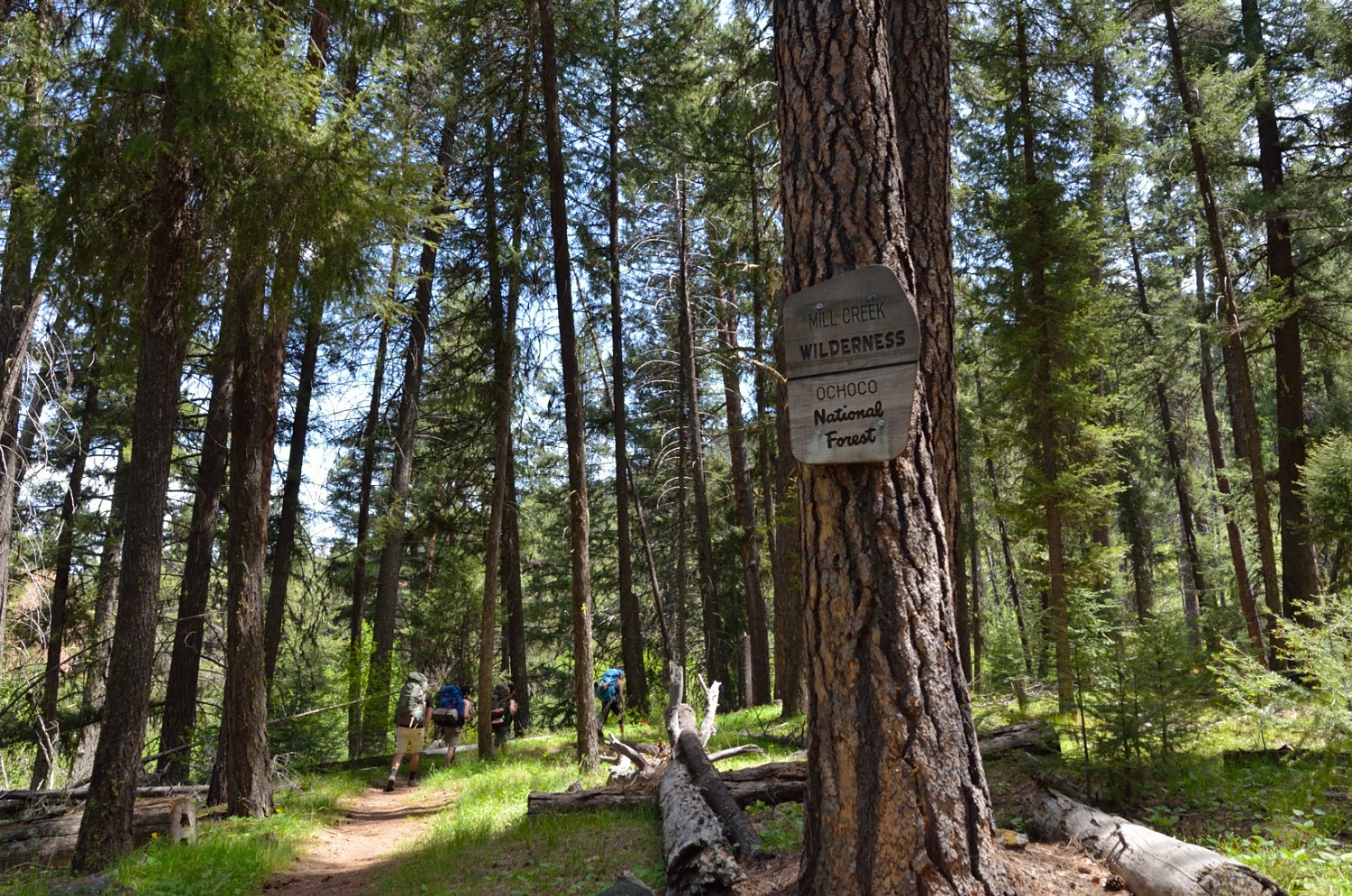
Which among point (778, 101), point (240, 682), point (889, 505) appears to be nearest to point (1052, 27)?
point (778, 101)

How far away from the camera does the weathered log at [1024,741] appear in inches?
246

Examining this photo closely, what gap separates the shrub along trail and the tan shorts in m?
0.57

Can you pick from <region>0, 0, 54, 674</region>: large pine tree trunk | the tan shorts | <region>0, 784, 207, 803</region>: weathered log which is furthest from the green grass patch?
<region>0, 0, 54, 674</region>: large pine tree trunk

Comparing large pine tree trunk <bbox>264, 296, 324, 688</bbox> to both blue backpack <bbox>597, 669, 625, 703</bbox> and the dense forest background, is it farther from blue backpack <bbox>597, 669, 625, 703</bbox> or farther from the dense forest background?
blue backpack <bbox>597, 669, 625, 703</bbox>

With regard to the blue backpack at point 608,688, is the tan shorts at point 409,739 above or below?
below

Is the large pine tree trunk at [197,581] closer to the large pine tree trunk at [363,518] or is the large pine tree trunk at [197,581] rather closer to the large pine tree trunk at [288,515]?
the large pine tree trunk at [288,515]

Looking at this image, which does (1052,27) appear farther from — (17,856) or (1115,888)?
(17,856)

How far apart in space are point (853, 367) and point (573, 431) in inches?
306

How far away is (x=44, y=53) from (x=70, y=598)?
44.5 feet

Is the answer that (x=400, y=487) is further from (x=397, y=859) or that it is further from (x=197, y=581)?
(x=397, y=859)

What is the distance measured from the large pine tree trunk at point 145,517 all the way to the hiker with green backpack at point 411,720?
16.3 feet

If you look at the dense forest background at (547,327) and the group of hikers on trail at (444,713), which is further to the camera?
the group of hikers on trail at (444,713)

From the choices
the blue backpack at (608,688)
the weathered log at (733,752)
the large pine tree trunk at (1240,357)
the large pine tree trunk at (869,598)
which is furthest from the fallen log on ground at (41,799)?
the large pine tree trunk at (1240,357)

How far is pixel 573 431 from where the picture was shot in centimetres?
1098
